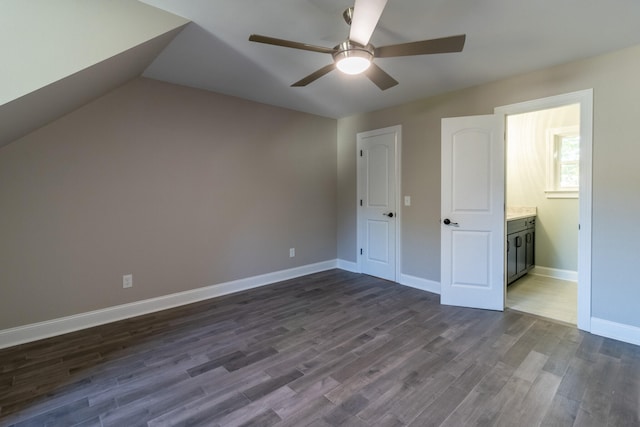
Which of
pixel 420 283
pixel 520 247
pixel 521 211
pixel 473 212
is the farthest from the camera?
pixel 521 211

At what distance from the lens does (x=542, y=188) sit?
4.62 metres

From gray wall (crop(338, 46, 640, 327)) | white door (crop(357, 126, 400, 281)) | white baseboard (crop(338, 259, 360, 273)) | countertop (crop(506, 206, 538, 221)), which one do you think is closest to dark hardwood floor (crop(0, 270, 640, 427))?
gray wall (crop(338, 46, 640, 327))

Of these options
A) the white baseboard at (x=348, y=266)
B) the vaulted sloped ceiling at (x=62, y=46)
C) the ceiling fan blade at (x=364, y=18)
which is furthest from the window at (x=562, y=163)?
the vaulted sloped ceiling at (x=62, y=46)

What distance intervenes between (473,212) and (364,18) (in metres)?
2.52

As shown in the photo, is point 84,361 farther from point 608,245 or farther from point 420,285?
point 608,245

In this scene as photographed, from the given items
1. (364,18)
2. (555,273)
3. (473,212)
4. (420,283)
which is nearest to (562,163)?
(555,273)

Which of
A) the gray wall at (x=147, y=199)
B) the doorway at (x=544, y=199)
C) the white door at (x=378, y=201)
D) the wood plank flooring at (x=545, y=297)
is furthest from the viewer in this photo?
the white door at (x=378, y=201)

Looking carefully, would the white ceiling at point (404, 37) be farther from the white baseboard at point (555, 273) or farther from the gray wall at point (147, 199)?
the white baseboard at point (555, 273)

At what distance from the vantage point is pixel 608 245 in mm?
2689

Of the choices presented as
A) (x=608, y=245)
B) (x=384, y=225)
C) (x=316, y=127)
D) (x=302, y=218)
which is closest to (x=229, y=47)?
(x=316, y=127)

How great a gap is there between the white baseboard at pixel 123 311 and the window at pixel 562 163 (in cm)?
418

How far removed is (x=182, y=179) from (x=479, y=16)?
3.22 metres

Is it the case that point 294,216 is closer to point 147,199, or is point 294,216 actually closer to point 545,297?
point 147,199

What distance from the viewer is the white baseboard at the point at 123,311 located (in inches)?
104
